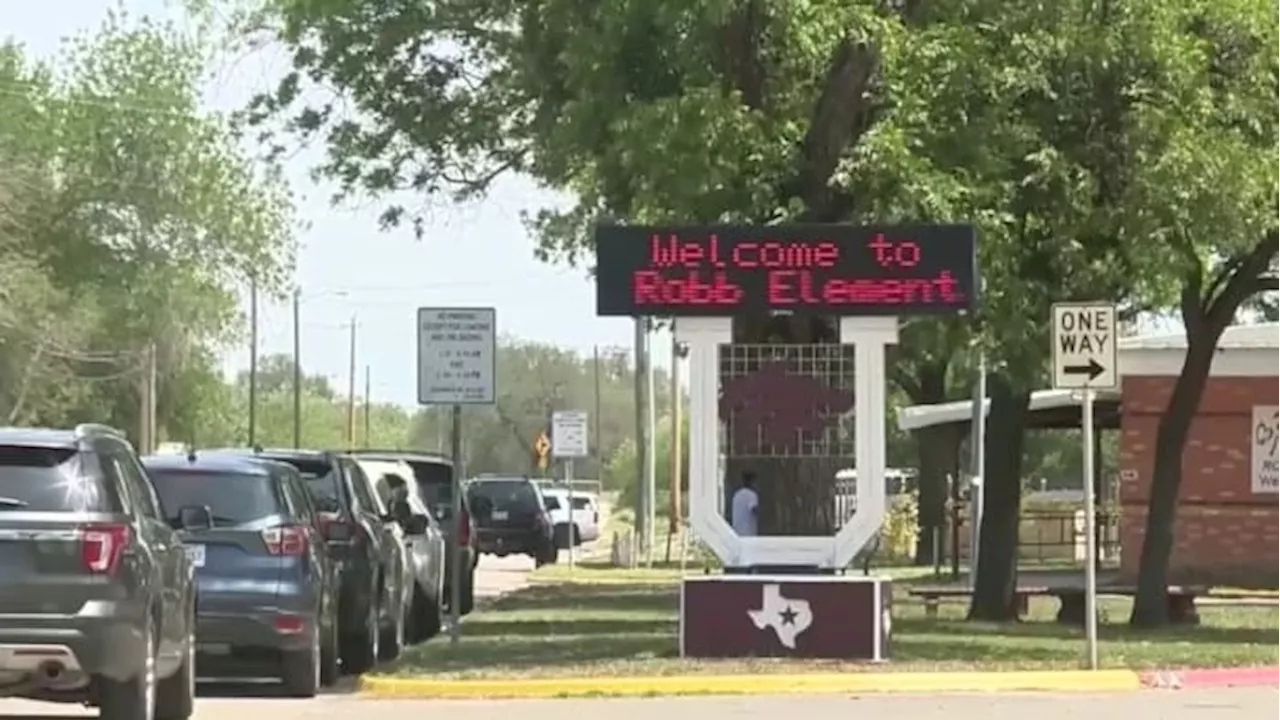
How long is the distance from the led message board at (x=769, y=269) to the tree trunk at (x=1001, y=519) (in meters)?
7.17

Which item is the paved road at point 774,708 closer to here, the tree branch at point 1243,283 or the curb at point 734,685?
the curb at point 734,685

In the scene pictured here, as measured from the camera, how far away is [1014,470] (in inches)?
1077

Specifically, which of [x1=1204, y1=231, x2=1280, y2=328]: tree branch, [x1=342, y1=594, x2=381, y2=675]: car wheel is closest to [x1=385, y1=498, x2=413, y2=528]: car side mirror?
[x1=342, y1=594, x2=381, y2=675]: car wheel

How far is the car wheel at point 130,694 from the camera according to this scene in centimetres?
1404

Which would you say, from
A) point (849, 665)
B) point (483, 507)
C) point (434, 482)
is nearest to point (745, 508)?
point (849, 665)

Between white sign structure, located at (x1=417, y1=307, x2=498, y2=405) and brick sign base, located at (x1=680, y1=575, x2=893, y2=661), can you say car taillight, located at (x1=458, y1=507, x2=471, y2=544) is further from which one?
brick sign base, located at (x1=680, y1=575, x2=893, y2=661)

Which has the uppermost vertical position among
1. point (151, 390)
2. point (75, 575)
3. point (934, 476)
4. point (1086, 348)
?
point (151, 390)

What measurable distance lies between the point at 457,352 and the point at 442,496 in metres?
9.74

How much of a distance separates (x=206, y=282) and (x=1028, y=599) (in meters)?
44.7

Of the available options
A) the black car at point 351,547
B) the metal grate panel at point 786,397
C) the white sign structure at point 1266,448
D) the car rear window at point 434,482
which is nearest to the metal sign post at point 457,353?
the black car at point 351,547

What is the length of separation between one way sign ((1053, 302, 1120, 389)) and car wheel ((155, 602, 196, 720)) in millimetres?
7239

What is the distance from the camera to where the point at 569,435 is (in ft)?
147

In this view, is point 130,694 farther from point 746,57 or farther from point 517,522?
point 517,522

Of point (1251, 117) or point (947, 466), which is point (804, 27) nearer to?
point (1251, 117)
